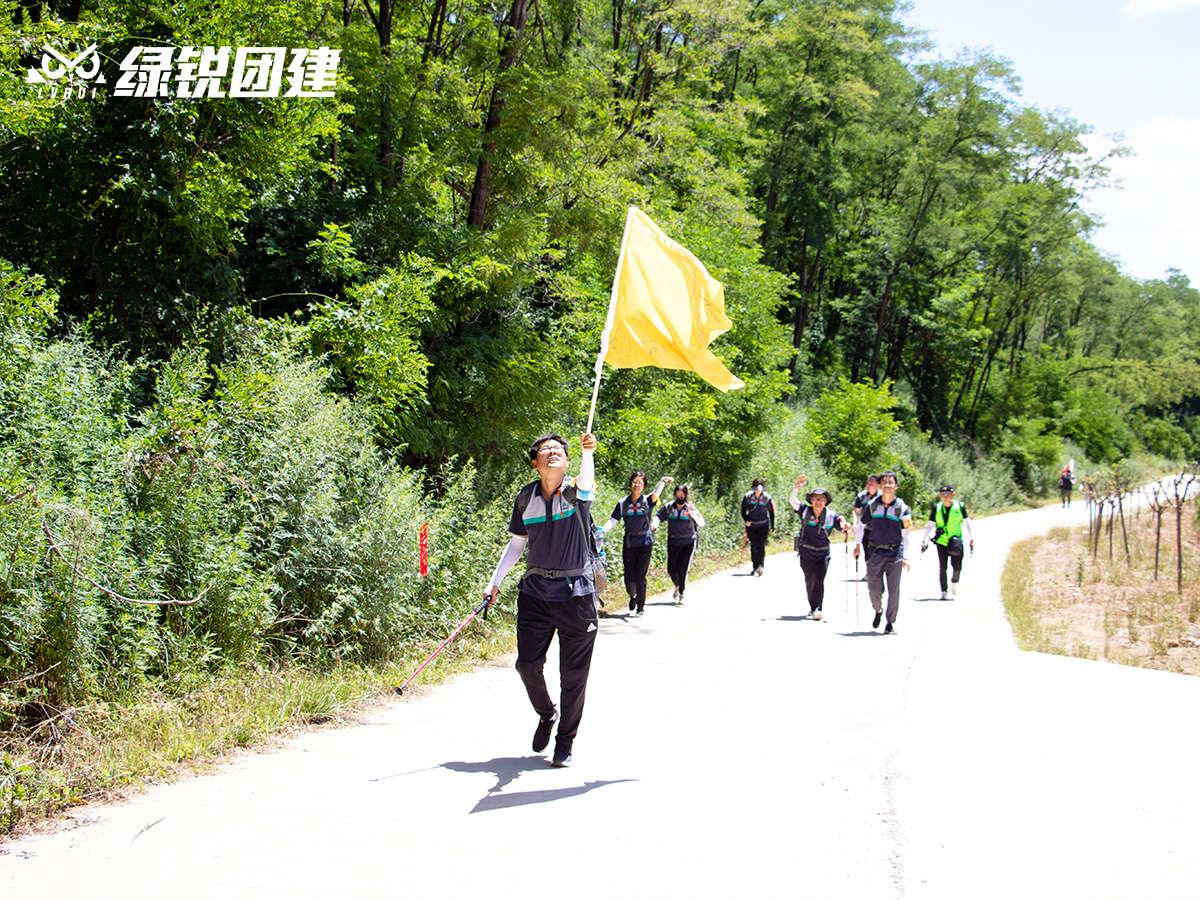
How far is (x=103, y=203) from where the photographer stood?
9.79 meters

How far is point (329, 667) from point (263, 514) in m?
1.50

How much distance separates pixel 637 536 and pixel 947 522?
6.46 m

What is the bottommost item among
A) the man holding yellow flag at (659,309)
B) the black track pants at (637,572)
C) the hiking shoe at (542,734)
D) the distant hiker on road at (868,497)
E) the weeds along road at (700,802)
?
the weeds along road at (700,802)

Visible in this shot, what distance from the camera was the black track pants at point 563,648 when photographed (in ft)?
20.0

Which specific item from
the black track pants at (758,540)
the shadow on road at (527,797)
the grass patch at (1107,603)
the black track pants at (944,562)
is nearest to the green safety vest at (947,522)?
the black track pants at (944,562)

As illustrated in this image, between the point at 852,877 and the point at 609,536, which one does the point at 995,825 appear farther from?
the point at 609,536

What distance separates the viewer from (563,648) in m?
6.18

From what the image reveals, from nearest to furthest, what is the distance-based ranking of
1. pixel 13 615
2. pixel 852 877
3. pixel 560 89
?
pixel 852 877
pixel 13 615
pixel 560 89

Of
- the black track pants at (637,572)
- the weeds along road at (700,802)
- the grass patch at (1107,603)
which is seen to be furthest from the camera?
the black track pants at (637,572)

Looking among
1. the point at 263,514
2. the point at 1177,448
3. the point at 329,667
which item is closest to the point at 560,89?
the point at 263,514

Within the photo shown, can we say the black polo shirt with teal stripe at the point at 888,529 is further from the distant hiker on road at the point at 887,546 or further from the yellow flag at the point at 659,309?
the yellow flag at the point at 659,309

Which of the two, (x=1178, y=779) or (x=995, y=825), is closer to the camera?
(x=995, y=825)

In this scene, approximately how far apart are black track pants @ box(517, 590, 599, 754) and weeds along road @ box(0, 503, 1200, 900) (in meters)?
0.35

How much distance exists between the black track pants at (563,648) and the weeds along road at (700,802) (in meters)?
0.35
